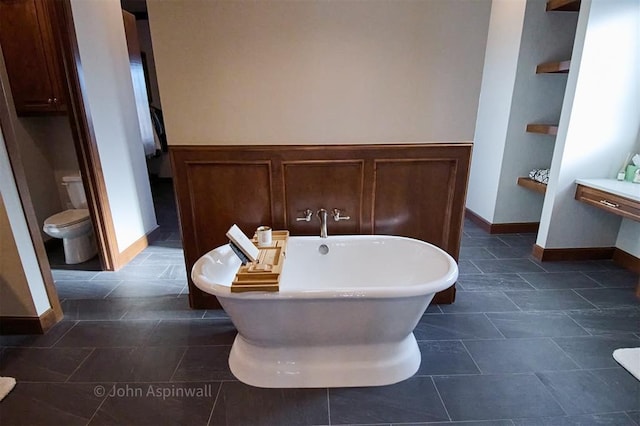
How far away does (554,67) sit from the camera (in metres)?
2.88

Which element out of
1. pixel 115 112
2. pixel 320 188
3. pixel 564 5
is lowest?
pixel 320 188

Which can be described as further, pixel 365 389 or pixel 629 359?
pixel 629 359

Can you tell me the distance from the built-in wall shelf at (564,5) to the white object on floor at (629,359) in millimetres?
2624

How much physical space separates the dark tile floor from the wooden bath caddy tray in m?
0.56

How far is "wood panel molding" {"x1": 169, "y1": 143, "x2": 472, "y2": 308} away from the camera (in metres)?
2.05

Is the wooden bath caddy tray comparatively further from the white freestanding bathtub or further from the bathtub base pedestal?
the bathtub base pedestal

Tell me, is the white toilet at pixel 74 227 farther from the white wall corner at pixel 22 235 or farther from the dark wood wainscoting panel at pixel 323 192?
the dark wood wainscoting panel at pixel 323 192

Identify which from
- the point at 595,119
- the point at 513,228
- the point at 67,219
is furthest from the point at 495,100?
the point at 67,219

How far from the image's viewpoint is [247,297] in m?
1.49

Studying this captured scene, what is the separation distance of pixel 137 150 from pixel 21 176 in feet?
4.46

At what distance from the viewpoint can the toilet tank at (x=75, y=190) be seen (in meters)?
2.97

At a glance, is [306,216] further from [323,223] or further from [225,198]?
Result: [225,198]

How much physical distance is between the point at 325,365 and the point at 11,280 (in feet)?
6.27

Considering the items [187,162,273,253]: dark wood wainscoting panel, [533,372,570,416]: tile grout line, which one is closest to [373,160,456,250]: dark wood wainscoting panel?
[187,162,273,253]: dark wood wainscoting panel
